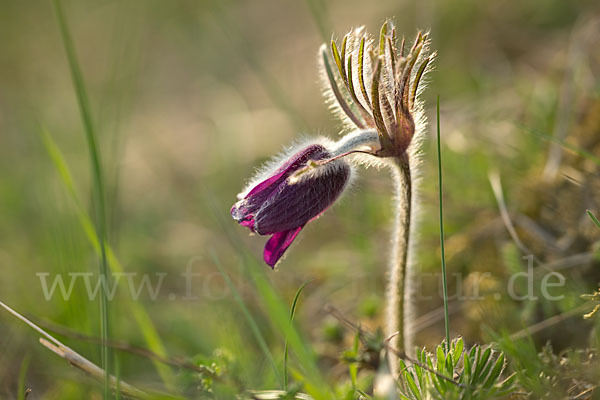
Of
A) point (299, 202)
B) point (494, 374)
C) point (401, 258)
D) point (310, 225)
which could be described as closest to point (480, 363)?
point (494, 374)

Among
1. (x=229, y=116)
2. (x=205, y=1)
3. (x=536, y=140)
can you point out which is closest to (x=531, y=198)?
(x=536, y=140)

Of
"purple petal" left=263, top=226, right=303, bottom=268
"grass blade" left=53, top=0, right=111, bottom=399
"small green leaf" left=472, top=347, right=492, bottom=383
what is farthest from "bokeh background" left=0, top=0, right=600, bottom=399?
"grass blade" left=53, top=0, right=111, bottom=399

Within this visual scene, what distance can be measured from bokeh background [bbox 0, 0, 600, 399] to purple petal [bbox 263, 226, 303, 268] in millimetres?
88

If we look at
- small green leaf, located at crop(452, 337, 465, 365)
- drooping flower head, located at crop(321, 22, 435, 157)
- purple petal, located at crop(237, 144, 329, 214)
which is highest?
drooping flower head, located at crop(321, 22, 435, 157)

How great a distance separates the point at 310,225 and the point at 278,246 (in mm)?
1226

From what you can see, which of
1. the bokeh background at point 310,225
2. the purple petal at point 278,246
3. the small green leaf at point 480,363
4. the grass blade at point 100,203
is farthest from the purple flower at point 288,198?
the small green leaf at point 480,363

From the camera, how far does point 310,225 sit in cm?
310

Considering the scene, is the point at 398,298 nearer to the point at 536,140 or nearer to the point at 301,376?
the point at 301,376

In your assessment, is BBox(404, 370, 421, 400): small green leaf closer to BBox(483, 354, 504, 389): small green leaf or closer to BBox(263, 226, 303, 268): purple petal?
BBox(483, 354, 504, 389): small green leaf

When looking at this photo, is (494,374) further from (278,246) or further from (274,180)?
(274,180)

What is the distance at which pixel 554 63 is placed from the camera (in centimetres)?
339

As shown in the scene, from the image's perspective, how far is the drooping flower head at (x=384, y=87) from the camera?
66.7 inches

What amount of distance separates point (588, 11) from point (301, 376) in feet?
11.2

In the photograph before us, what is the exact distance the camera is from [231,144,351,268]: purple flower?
1.79 meters
